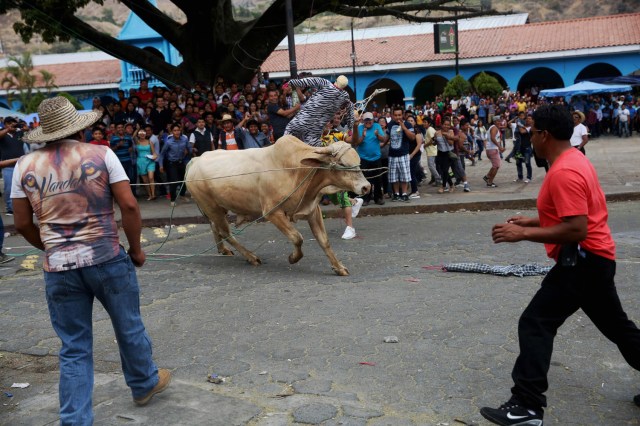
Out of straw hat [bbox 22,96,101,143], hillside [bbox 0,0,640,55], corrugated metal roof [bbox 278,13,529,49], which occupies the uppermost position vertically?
hillside [bbox 0,0,640,55]

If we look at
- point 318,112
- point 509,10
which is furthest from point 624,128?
point 509,10

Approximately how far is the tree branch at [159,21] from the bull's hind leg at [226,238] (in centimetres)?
1121

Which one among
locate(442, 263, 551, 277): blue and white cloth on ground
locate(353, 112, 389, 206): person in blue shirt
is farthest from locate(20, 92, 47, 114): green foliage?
locate(442, 263, 551, 277): blue and white cloth on ground

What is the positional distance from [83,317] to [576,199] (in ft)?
9.18

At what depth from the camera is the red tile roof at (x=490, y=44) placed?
120ft

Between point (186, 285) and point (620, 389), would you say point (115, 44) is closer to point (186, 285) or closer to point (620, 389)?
point (186, 285)

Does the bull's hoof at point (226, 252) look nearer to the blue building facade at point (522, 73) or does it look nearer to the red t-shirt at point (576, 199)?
the red t-shirt at point (576, 199)

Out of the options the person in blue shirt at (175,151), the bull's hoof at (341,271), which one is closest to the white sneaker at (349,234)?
the bull's hoof at (341,271)

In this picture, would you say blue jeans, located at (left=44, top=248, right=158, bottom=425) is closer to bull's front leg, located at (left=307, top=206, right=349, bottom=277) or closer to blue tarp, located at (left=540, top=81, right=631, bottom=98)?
bull's front leg, located at (left=307, top=206, right=349, bottom=277)

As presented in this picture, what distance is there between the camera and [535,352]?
12.8 feet

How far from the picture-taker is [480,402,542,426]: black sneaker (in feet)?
12.8

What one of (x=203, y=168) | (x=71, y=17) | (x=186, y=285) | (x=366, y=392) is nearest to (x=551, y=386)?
(x=366, y=392)

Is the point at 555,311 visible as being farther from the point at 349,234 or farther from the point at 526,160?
the point at 526,160

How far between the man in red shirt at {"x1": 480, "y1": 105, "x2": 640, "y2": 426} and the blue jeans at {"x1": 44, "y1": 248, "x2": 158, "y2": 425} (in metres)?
2.13
